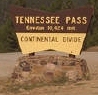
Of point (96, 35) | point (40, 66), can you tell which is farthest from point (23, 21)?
point (96, 35)

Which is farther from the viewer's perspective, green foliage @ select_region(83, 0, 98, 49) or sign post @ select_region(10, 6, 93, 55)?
green foliage @ select_region(83, 0, 98, 49)

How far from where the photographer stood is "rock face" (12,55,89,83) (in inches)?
571

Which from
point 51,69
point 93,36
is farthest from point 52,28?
point 93,36

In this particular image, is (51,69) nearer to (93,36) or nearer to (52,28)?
(52,28)

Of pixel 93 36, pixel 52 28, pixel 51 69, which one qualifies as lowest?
pixel 93 36

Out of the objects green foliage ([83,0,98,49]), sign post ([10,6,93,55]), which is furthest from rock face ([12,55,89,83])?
green foliage ([83,0,98,49])

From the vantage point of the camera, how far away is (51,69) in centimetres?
1457

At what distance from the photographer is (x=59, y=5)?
4812 centimetres

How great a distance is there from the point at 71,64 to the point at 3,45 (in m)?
29.0

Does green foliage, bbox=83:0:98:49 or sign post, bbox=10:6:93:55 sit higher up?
sign post, bbox=10:6:93:55

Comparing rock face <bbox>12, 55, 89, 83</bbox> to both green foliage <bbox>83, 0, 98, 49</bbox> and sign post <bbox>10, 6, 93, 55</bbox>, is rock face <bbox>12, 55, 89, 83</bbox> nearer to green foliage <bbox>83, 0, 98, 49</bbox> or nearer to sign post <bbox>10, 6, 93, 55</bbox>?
sign post <bbox>10, 6, 93, 55</bbox>

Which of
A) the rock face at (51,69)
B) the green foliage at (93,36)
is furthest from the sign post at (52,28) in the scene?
the green foliage at (93,36)

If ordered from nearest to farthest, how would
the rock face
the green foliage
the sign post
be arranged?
the rock face, the sign post, the green foliage

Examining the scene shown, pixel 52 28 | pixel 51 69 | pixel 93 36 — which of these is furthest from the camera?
pixel 93 36
